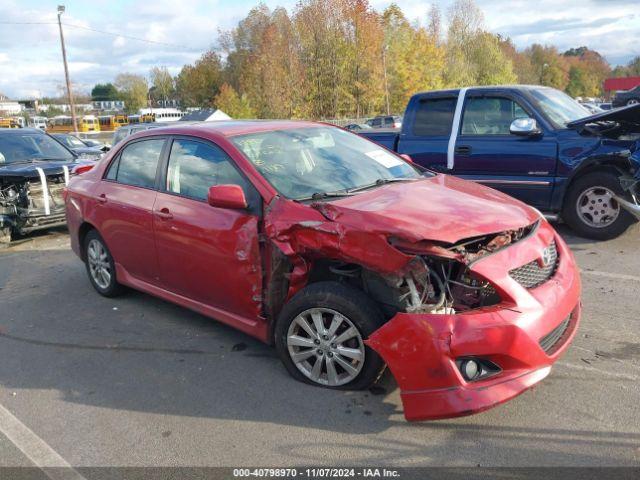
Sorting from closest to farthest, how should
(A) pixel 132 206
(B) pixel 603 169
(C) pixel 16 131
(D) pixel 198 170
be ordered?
(D) pixel 198 170, (A) pixel 132 206, (B) pixel 603 169, (C) pixel 16 131

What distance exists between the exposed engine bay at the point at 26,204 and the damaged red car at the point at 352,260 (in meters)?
4.35

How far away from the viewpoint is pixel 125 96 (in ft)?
341

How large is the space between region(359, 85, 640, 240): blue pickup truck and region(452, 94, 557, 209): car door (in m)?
0.01

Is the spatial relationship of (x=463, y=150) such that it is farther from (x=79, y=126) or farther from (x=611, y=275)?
(x=79, y=126)

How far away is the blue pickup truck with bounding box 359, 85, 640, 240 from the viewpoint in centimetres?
643

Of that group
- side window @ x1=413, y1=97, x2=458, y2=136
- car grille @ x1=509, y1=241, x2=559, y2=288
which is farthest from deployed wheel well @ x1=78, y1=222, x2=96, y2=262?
side window @ x1=413, y1=97, x2=458, y2=136

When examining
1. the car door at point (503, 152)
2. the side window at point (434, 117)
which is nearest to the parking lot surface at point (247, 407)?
the car door at point (503, 152)

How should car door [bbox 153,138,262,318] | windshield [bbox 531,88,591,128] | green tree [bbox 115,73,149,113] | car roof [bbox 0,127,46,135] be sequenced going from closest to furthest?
car door [bbox 153,138,262,318]
windshield [bbox 531,88,591,128]
car roof [bbox 0,127,46,135]
green tree [bbox 115,73,149,113]

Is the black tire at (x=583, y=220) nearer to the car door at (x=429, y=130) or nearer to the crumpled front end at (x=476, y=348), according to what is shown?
the car door at (x=429, y=130)

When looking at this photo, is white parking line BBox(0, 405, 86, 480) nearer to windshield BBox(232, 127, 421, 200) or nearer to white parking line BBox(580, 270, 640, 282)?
windshield BBox(232, 127, 421, 200)

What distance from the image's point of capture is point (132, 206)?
4746 millimetres

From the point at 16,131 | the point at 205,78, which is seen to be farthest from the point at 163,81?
the point at 16,131

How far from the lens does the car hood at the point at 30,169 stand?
8258 mm

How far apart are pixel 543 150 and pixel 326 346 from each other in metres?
4.58
